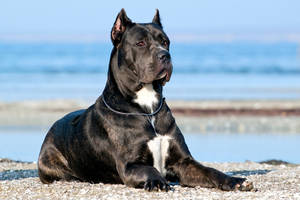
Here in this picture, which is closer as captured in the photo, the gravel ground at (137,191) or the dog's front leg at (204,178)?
the gravel ground at (137,191)

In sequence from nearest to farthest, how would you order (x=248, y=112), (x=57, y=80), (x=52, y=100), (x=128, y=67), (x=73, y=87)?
(x=128, y=67) → (x=248, y=112) → (x=52, y=100) → (x=73, y=87) → (x=57, y=80)

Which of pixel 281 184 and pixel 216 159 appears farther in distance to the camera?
pixel 216 159

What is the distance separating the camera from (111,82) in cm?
761

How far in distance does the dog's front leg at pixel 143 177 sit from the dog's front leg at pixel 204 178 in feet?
1.53

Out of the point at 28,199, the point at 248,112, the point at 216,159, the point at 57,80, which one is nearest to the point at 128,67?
the point at 28,199

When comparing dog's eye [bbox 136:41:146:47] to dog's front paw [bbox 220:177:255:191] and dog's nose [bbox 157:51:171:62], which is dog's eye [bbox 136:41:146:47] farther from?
dog's front paw [bbox 220:177:255:191]

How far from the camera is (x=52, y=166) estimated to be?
27.1ft

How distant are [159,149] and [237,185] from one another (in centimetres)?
92

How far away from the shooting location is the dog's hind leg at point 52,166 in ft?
26.9

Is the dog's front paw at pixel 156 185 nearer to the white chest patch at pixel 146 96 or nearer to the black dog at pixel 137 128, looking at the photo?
the black dog at pixel 137 128

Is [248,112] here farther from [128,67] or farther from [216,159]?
[128,67]

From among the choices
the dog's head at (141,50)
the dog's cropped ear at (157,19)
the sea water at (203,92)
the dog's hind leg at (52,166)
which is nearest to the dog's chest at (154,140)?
the dog's head at (141,50)

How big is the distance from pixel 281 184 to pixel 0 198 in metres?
3.08

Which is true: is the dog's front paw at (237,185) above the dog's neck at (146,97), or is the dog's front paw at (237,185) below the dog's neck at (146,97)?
below
